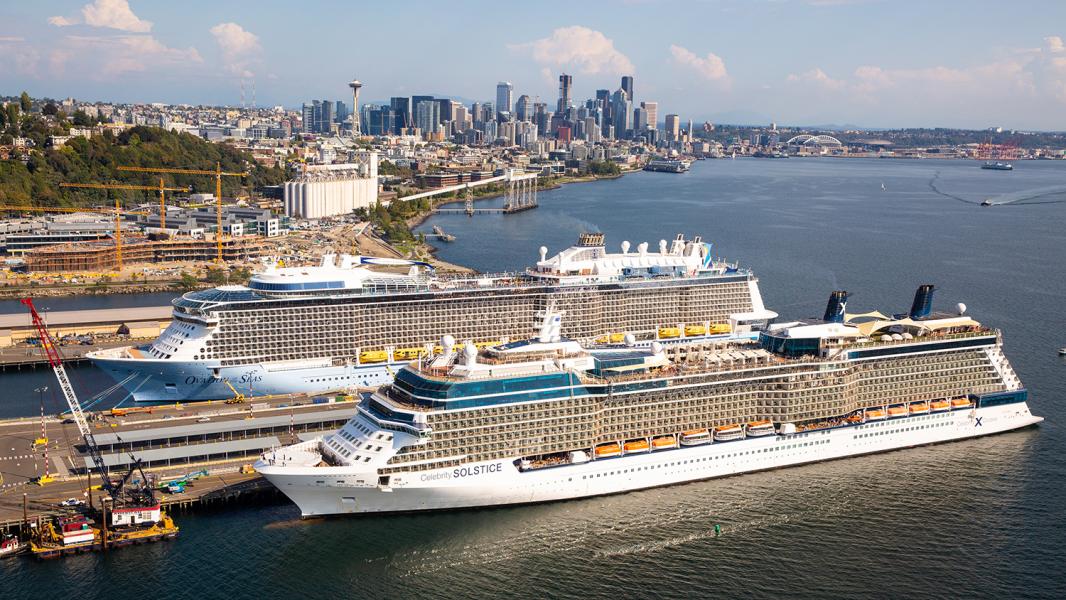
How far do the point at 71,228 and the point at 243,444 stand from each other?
116 feet

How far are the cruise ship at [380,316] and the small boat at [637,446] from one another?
607 centimetres

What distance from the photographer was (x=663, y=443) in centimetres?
2098

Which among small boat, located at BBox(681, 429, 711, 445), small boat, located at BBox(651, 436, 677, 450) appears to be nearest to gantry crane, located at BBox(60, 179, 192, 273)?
small boat, located at BBox(651, 436, 677, 450)

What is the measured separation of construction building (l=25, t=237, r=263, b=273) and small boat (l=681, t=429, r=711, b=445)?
3649 centimetres

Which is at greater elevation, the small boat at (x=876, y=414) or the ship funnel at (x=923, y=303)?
the ship funnel at (x=923, y=303)

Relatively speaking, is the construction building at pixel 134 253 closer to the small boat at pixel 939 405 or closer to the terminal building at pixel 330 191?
the terminal building at pixel 330 191

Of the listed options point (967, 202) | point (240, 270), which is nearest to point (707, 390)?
point (240, 270)

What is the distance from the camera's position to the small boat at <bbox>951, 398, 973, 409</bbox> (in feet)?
79.5

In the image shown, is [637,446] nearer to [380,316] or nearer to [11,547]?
[380,316]

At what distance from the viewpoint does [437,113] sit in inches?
7343

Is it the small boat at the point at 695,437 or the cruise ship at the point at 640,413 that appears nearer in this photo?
the cruise ship at the point at 640,413

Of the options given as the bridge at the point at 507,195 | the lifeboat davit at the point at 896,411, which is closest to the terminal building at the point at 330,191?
the bridge at the point at 507,195

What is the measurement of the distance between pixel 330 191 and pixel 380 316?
46402 mm

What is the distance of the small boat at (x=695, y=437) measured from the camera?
21.1 metres
